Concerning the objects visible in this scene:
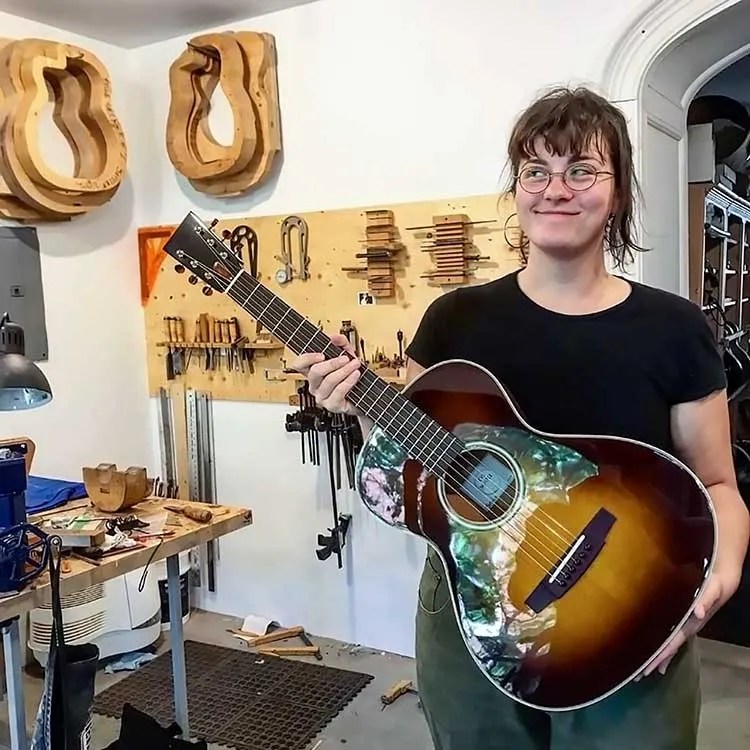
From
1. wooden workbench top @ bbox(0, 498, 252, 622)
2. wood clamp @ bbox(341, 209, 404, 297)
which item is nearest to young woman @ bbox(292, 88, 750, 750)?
wooden workbench top @ bbox(0, 498, 252, 622)

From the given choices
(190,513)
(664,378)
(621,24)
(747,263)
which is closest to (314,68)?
(621,24)

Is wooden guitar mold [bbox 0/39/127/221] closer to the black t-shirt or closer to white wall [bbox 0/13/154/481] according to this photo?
white wall [bbox 0/13/154/481]

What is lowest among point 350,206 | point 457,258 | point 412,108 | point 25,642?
point 25,642

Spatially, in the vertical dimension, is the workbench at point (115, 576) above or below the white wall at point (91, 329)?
below

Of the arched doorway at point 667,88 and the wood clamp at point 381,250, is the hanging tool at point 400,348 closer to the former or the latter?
the wood clamp at point 381,250

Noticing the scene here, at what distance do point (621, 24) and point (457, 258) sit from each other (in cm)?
85

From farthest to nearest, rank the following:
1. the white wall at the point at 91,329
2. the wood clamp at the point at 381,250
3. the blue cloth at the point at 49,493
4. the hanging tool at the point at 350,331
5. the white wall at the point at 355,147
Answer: the white wall at the point at 91,329 < the hanging tool at the point at 350,331 < the wood clamp at the point at 381,250 < the white wall at the point at 355,147 < the blue cloth at the point at 49,493

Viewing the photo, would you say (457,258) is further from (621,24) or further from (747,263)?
(747,263)

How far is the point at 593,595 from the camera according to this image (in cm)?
122

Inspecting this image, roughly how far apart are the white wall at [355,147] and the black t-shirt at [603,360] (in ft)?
5.11

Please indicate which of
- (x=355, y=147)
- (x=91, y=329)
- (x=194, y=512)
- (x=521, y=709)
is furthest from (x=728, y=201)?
(x=521, y=709)

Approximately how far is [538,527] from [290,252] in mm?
2078

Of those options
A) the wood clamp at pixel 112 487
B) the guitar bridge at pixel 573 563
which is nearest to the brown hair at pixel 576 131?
the guitar bridge at pixel 573 563

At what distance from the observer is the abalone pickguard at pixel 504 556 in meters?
1.20
